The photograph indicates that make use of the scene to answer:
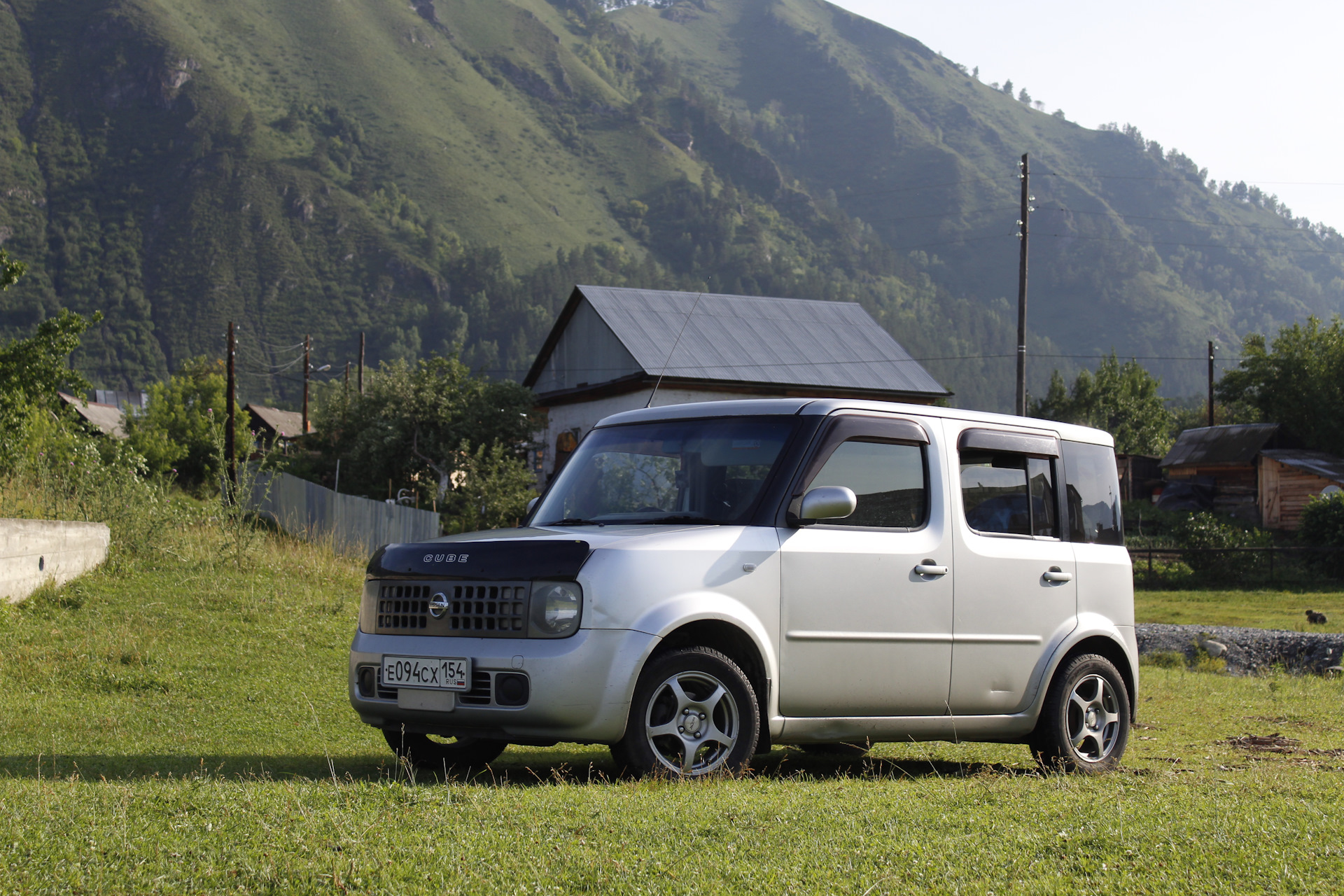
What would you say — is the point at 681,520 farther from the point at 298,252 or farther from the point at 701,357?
the point at 298,252

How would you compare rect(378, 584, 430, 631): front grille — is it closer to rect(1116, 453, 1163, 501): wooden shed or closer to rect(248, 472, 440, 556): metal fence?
rect(248, 472, 440, 556): metal fence

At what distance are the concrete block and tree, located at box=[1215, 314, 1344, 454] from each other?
46058mm

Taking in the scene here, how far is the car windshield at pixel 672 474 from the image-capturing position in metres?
6.34

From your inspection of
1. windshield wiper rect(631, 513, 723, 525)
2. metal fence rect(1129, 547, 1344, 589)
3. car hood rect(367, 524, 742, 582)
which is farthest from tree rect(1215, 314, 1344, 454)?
car hood rect(367, 524, 742, 582)

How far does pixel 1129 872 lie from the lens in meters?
4.05

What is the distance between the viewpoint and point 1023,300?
29922 millimetres

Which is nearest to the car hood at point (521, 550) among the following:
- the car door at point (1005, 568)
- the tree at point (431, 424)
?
the car door at point (1005, 568)

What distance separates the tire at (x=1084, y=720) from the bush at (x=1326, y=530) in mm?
27938

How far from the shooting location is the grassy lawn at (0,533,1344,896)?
3873 millimetres

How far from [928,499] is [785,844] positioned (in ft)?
9.76

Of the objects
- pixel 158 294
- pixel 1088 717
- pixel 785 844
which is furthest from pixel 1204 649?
pixel 158 294

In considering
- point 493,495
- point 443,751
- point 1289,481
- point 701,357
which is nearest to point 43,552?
point 443,751

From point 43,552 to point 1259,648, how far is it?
17.1 metres

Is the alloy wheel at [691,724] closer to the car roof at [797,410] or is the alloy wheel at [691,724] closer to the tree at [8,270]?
the car roof at [797,410]
